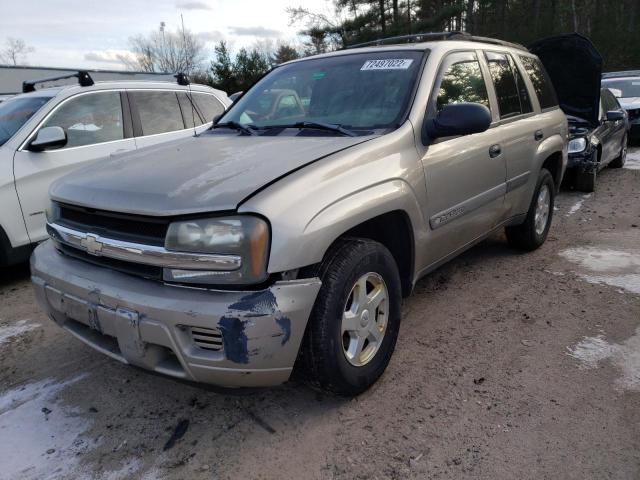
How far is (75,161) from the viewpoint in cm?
489

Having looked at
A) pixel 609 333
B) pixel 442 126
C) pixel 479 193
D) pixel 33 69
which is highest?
pixel 33 69

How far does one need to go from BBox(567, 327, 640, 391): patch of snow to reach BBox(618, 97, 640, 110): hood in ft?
33.2

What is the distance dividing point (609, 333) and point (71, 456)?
314 centimetres

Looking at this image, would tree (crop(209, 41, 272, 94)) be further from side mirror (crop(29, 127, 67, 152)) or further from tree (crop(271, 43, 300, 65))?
side mirror (crop(29, 127, 67, 152))

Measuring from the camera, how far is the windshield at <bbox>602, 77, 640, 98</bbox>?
11812 mm

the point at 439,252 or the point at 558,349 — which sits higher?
the point at 439,252

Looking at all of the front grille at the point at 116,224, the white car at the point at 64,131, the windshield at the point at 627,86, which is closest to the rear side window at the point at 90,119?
the white car at the point at 64,131

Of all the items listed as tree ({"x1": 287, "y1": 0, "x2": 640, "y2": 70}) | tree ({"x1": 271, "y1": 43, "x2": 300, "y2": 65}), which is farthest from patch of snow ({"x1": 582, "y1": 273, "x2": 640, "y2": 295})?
tree ({"x1": 271, "y1": 43, "x2": 300, "y2": 65})

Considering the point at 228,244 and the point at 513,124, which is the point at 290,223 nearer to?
the point at 228,244

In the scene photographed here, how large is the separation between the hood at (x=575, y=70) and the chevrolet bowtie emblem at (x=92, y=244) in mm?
7186

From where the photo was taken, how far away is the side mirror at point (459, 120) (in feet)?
9.13

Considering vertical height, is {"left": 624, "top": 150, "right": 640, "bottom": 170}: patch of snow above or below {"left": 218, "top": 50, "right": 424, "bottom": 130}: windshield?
below

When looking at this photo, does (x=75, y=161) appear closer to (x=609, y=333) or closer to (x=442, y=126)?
(x=442, y=126)

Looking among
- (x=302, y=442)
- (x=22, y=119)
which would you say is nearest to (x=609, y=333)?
(x=302, y=442)
